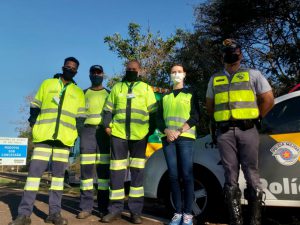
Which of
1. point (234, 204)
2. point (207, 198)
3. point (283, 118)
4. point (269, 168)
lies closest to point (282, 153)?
point (269, 168)

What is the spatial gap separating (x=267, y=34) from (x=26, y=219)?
1330cm

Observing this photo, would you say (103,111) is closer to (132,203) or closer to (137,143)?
(137,143)

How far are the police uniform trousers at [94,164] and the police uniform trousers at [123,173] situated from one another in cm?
39

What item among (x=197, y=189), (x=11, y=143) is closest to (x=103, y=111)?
(x=197, y=189)

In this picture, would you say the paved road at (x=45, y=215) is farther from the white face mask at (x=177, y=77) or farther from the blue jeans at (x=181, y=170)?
the white face mask at (x=177, y=77)

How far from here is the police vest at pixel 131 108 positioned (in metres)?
4.85

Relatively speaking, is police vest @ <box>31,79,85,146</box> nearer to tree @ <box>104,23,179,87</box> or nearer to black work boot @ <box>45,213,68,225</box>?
black work boot @ <box>45,213,68,225</box>

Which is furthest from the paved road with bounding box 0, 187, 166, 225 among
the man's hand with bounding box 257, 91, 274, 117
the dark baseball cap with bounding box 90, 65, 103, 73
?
the dark baseball cap with bounding box 90, 65, 103, 73

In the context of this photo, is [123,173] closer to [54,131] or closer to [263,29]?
[54,131]

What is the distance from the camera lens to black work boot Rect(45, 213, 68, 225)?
14.6ft

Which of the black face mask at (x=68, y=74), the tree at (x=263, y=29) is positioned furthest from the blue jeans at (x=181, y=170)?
the tree at (x=263, y=29)

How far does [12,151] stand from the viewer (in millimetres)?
20562

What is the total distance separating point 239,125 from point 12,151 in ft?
62.0

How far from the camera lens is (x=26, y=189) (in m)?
4.49
